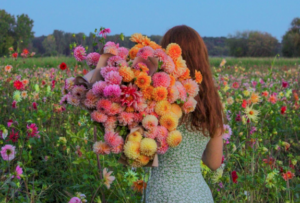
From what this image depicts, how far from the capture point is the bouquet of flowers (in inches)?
44.1

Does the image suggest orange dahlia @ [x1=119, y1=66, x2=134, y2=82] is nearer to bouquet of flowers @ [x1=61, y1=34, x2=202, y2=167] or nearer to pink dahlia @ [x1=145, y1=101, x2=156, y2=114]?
bouquet of flowers @ [x1=61, y1=34, x2=202, y2=167]

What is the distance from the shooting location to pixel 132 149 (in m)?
1.10

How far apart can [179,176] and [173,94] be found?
0.55 m

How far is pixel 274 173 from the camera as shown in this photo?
1.76 m

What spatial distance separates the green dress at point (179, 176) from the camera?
5.06 feet

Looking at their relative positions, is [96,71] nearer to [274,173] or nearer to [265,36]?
[274,173]

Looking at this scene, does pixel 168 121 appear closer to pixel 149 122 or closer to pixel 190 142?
pixel 149 122

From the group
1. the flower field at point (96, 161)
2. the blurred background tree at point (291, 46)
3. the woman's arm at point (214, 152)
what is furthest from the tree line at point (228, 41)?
→ the woman's arm at point (214, 152)

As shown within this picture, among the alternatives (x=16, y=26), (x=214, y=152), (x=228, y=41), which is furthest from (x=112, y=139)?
(x=228, y=41)

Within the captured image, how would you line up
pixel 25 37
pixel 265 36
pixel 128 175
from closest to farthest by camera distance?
pixel 128 175
pixel 25 37
pixel 265 36

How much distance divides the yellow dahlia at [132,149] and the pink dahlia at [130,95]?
0.13m

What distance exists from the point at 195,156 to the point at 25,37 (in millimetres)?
42644

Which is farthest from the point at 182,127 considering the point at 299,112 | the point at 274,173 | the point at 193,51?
the point at 299,112

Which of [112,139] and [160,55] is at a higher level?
[160,55]
